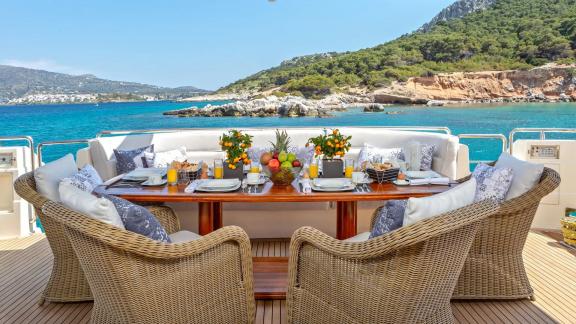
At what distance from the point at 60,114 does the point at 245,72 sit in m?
18.0

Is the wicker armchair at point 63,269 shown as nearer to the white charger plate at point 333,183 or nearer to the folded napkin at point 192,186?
the folded napkin at point 192,186

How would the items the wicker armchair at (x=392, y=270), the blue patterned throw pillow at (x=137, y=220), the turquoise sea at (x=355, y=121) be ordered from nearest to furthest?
the wicker armchair at (x=392, y=270)
the blue patterned throw pillow at (x=137, y=220)
the turquoise sea at (x=355, y=121)

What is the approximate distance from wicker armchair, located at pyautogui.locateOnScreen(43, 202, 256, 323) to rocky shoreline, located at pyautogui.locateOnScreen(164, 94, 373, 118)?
30.0 m

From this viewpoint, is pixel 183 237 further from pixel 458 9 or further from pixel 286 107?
pixel 458 9

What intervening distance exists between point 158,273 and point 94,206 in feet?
1.11

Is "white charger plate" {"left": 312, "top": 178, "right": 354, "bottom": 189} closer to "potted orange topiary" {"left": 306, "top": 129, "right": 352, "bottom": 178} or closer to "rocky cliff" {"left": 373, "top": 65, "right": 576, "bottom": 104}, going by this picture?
"potted orange topiary" {"left": 306, "top": 129, "right": 352, "bottom": 178}

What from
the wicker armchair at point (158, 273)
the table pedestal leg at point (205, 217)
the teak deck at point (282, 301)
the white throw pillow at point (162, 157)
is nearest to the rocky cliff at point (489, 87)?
the white throw pillow at point (162, 157)

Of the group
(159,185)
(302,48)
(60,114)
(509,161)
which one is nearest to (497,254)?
(509,161)

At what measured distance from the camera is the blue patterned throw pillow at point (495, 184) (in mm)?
2598

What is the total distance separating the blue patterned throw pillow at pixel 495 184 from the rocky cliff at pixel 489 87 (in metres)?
35.3

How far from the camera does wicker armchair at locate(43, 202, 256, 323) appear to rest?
1.70 m

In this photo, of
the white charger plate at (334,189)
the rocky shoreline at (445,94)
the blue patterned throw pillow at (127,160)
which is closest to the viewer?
the white charger plate at (334,189)

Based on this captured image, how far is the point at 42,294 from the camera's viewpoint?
2.69m

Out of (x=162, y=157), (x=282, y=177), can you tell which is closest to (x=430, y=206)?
(x=282, y=177)
